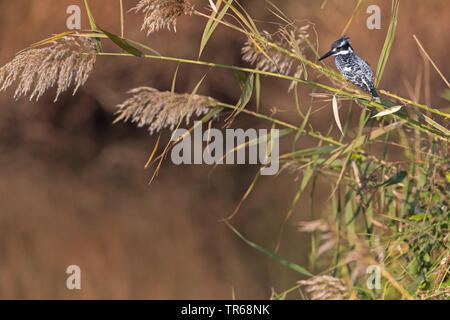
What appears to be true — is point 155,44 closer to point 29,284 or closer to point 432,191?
point 29,284

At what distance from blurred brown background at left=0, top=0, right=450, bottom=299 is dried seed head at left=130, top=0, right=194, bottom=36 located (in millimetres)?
1331

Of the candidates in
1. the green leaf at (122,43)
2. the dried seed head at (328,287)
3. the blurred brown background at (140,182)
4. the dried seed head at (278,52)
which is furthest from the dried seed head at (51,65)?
the blurred brown background at (140,182)

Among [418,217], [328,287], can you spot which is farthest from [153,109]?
[418,217]

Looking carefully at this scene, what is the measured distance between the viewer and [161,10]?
1.04m

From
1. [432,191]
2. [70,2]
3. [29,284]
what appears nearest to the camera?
[432,191]

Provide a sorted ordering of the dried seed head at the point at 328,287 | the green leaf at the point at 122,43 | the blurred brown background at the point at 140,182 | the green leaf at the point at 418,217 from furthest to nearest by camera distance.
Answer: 1. the blurred brown background at the point at 140,182
2. the green leaf at the point at 418,217
3. the dried seed head at the point at 328,287
4. the green leaf at the point at 122,43

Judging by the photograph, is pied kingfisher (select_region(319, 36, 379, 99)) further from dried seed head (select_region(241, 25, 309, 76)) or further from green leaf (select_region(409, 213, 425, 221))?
green leaf (select_region(409, 213, 425, 221))

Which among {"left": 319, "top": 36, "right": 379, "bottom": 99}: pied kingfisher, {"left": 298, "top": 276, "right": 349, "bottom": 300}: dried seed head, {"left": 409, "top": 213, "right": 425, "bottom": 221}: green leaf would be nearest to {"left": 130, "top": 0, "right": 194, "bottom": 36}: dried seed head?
{"left": 319, "top": 36, "right": 379, "bottom": 99}: pied kingfisher

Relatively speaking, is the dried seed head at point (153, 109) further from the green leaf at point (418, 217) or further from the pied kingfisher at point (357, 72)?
the green leaf at point (418, 217)

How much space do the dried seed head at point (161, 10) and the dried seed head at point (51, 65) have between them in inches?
5.6

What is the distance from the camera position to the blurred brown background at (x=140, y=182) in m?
2.19

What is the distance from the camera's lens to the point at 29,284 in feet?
6.81
